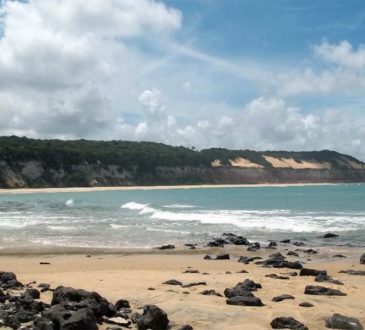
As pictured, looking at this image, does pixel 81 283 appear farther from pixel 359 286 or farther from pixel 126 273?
pixel 359 286

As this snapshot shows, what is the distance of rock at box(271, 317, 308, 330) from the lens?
851 cm

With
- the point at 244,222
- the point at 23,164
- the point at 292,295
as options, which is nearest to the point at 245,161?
the point at 23,164

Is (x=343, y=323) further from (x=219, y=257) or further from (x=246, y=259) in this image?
(x=219, y=257)

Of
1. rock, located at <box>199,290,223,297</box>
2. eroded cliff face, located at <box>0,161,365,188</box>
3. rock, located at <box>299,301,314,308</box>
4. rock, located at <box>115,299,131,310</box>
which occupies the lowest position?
rock, located at <box>199,290,223,297</box>

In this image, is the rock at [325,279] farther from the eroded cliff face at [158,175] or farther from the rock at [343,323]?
the eroded cliff face at [158,175]

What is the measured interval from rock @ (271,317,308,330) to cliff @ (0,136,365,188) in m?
109

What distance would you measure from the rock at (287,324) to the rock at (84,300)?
2.69m

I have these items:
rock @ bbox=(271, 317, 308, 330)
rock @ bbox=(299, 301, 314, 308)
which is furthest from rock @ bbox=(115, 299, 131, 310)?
rock @ bbox=(299, 301, 314, 308)

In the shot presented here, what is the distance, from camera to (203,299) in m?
10.8

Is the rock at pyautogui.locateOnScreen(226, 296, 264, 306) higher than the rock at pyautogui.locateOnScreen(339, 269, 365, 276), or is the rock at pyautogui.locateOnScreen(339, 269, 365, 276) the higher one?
the rock at pyautogui.locateOnScreen(226, 296, 264, 306)

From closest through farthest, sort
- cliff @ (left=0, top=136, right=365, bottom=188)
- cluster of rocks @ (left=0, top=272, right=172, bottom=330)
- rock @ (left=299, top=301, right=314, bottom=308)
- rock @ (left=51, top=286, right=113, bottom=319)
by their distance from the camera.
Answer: cluster of rocks @ (left=0, top=272, right=172, bottom=330)
rock @ (left=51, top=286, right=113, bottom=319)
rock @ (left=299, top=301, right=314, bottom=308)
cliff @ (left=0, top=136, right=365, bottom=188)

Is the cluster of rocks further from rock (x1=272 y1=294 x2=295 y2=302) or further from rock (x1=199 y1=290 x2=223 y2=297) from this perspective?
rock (x1=272 y1=294 x2=295 y2=302)

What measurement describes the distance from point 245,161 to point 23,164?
77.7 m

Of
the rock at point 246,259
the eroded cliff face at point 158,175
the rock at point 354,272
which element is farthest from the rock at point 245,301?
the eroded cliff face at point 158,175
